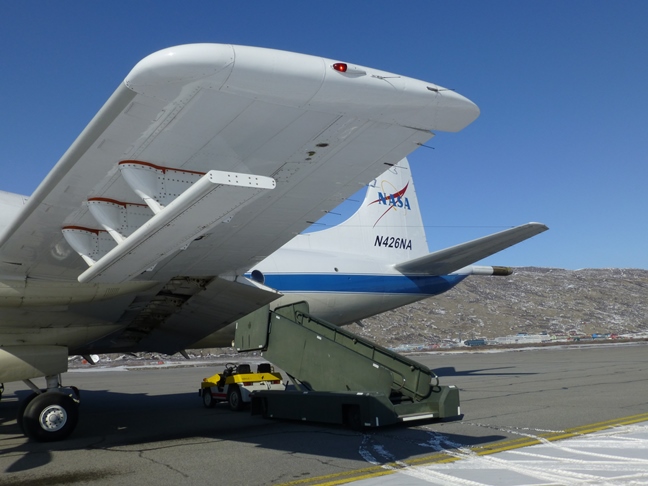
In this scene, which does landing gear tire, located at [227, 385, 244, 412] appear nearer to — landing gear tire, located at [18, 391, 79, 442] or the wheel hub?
landing gear tire, located at [18, 391, 79, 442]

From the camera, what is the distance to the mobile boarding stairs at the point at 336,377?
10.2 m

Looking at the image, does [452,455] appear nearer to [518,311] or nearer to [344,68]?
[344,68]

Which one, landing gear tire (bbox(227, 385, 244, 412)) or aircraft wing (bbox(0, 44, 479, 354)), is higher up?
→ aircraft wing (bbox(0, 44, 479, 354))

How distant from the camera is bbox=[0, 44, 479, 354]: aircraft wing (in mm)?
5316

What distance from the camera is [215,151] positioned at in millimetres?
6570

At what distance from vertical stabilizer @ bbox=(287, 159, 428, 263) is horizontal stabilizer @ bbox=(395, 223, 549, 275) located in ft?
3.46

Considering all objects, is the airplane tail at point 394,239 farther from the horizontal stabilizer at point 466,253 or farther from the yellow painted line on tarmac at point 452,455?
the yellow painted line on tarmac at point 452,455

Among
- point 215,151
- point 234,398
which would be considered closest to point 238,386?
point 234,398

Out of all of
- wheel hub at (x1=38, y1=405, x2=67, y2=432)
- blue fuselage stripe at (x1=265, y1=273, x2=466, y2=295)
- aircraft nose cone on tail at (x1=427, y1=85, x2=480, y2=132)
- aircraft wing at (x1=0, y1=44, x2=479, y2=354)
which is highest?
aircraft nose cone on tail at (x1=427, y1=85, x2=480, y2=132)

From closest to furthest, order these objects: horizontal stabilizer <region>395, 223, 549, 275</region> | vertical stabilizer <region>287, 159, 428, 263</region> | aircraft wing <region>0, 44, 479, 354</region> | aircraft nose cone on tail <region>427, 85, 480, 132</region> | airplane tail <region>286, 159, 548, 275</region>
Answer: aircraft wing <region>0, 44, 479, 354</region>, aircraft nose cone on tail <region>427, 85, 480, 132</region>, horizontal stabilizer <region>395, 223, 549, 275</region>, airplane tail <region>286, 159, 548, 275</region>, vertical stabilizer <region>287, 159, 428, 263</region>

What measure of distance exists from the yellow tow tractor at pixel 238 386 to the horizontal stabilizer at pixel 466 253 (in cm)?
546

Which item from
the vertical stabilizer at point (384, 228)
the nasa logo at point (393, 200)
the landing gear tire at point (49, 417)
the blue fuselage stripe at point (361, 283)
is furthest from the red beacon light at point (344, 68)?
the nasa logo at point (393, 200)

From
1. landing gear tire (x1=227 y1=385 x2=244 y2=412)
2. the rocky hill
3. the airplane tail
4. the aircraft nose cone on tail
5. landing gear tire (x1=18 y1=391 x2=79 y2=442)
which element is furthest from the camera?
the rocky hill

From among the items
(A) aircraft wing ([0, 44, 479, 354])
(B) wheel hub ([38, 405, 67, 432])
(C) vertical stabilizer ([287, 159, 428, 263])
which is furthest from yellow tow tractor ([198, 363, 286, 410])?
(A) aircraft wing ([0, 44, 479, 354])
